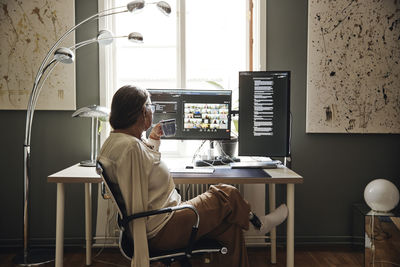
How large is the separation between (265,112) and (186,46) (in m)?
1.01

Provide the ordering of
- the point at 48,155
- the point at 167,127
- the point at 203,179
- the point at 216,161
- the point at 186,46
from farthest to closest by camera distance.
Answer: the point at 186,46 → the point at 48,155 → the point at 216,161 → the point at 167,127 → the point at 203,179

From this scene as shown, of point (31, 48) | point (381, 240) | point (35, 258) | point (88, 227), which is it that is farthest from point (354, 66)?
point (35, 258)

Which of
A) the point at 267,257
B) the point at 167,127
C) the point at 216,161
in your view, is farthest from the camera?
the point at 267,257

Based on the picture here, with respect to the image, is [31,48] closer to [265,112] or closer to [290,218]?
[265,112]

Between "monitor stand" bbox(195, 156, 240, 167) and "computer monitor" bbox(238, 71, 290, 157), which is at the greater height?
"computer monitor" bbox(238, 71, 290, 157)

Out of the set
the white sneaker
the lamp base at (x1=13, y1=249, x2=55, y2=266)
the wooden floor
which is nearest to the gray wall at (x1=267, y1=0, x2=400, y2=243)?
the wooden floor

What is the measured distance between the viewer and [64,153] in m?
3.03

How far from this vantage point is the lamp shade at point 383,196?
2549 mm

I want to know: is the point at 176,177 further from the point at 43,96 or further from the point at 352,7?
the point at 352,7

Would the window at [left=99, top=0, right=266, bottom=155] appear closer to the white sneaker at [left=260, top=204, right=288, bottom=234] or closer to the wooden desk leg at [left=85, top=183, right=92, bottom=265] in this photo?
the wooden desk leg at [left=85, top=183, right=92, bottom=265]

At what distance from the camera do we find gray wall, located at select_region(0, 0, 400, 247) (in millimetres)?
3010

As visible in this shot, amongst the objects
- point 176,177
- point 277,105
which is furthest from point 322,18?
point 176,177

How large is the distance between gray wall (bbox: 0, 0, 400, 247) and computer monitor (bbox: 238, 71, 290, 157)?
0.47 meters

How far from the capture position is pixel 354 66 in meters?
2.99
